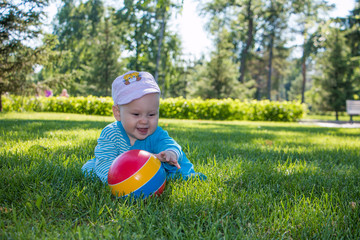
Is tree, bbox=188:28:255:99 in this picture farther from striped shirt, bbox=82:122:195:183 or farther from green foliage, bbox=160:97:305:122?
striped shirt, bbox=82:122:195:183

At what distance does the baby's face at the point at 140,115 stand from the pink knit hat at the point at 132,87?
0.17 feet

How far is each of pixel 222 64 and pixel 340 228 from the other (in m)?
20.5

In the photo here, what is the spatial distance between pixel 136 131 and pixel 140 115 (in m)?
0.16

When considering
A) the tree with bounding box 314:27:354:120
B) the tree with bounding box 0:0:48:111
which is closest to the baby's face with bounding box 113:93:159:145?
the tree with bounding box 0:0:48:111

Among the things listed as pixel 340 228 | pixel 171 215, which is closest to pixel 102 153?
pixel 171 215

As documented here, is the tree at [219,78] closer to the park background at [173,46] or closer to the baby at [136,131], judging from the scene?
the park background at [173,46]

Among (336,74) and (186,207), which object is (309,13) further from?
(186,207)

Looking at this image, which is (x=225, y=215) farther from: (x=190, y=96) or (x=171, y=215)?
(x=190, y=96)

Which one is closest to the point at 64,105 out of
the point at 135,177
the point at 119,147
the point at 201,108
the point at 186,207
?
the point at 201,108

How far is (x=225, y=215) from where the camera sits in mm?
1637

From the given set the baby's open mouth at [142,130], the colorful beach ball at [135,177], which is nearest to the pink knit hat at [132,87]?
the baby's open mouth at [142,130]

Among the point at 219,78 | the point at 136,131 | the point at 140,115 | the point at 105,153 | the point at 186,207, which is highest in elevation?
the point at 219,78

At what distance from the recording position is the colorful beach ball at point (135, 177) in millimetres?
1896

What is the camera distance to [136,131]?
229 centimetres
